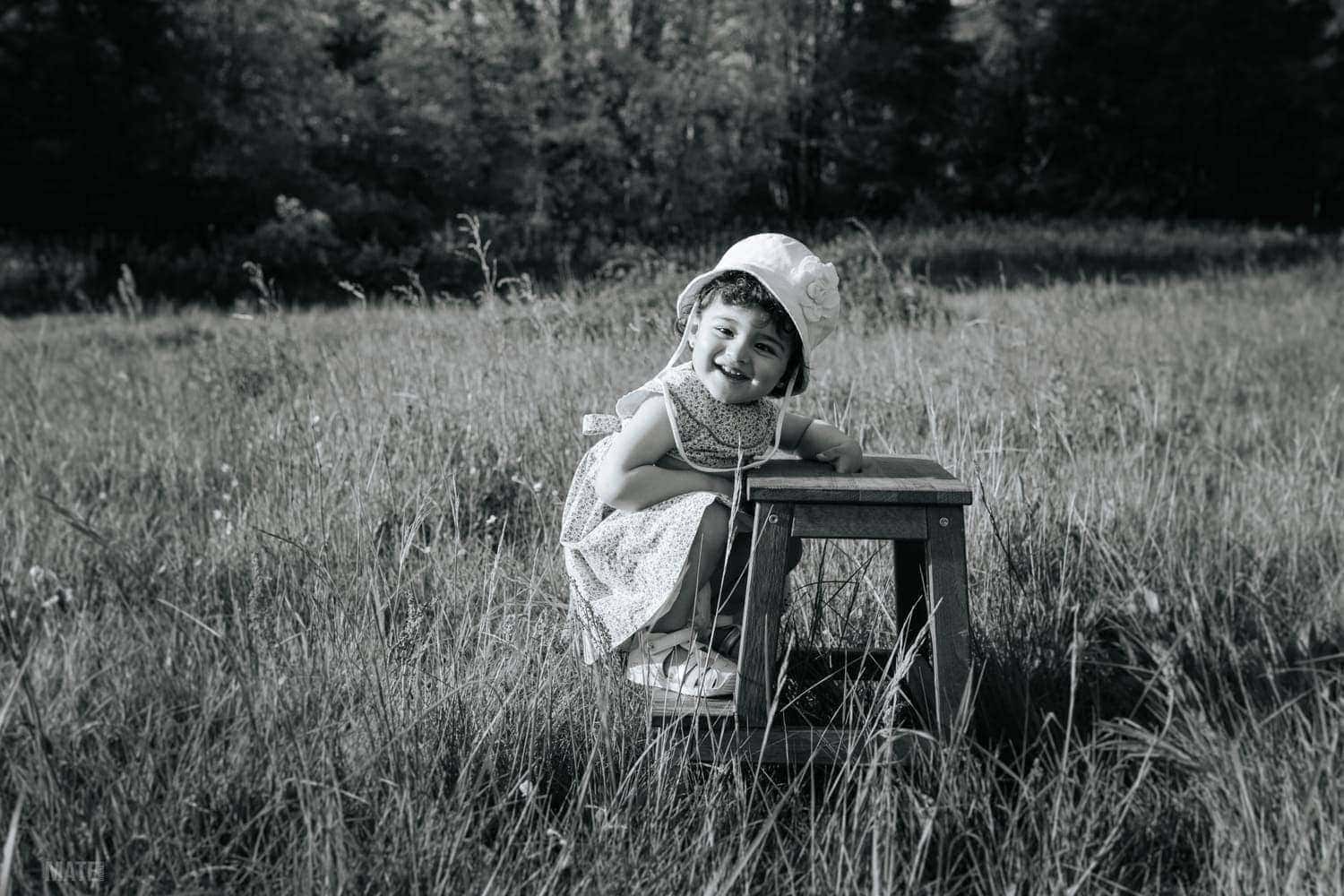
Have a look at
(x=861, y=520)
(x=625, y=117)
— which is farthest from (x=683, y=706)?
(x=625, y=117)

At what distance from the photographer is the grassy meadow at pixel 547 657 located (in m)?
1.65

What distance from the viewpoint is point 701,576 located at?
2154 mm

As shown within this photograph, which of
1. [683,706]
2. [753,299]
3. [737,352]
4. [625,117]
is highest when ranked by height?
[625,117]

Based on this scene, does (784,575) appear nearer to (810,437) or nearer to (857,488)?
(857,488)

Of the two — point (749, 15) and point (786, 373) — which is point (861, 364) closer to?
point (786, 373)

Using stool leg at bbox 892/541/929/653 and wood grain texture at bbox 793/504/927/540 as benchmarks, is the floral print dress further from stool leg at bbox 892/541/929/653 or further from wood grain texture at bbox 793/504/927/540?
stool leg at bbox 892/541/929/653

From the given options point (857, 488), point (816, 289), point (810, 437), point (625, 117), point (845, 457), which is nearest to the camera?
point (857, 488)

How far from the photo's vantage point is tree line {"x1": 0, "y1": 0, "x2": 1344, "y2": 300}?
13.9m

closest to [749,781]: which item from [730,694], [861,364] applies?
[730,694]

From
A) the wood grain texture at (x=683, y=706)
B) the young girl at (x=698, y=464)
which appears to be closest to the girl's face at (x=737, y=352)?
the young girl at (x=698, y=464)

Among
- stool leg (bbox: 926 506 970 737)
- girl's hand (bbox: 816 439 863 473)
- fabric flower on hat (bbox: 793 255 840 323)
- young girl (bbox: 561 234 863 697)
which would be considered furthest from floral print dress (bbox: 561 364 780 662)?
stool leg (bbox: 926 506 970 737)

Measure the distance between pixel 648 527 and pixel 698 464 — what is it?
189 mm

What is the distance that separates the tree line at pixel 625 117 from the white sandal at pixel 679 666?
10312 millimetres

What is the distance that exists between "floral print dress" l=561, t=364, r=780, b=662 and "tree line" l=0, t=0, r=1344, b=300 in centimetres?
1005
